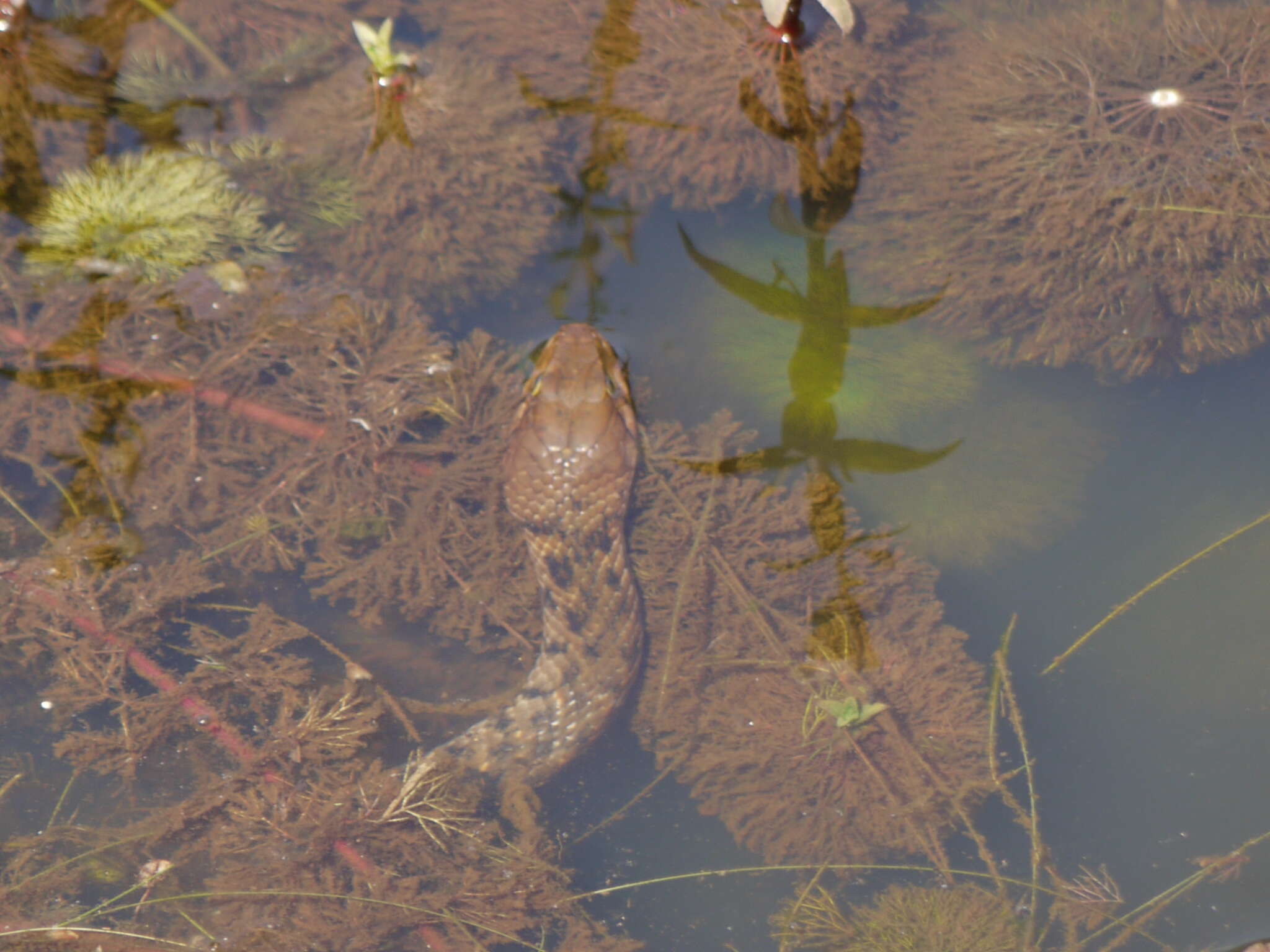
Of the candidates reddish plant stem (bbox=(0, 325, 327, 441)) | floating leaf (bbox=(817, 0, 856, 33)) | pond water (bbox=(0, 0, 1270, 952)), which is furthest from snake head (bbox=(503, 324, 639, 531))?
floating leaf (bbox=(817, 0, 856, 33))

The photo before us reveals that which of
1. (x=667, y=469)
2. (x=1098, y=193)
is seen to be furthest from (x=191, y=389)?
(x=1098, y=193)

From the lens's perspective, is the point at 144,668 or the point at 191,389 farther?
the point at 191,389

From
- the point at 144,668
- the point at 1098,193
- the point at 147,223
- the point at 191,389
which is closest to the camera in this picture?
the point at 144,668

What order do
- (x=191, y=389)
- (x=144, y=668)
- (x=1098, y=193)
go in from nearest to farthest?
(x=144, y=668), (x=1098, y=193), (x=191, y=389)

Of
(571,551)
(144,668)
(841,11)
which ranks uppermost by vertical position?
(841,11)

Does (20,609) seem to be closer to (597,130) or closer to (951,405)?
(597,130)

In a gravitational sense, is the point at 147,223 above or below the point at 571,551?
above

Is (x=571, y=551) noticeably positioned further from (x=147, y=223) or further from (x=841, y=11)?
(x=841, y=11)
